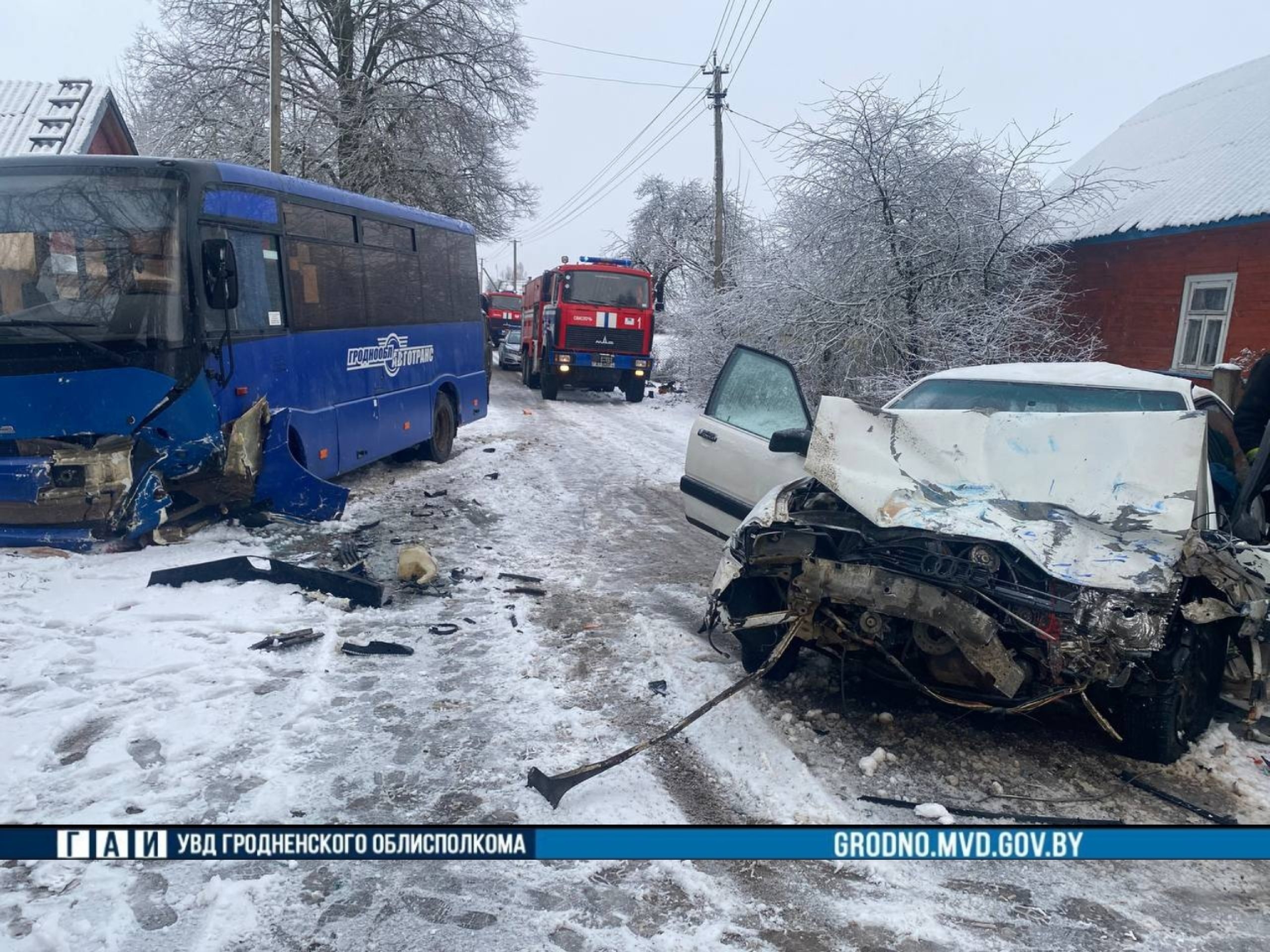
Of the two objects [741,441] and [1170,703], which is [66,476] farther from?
[1170,703]

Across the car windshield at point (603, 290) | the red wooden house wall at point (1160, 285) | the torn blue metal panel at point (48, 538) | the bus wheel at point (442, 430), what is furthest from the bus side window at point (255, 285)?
the car windshield at point (603, 290)

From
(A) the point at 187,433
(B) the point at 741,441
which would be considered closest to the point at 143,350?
(A) the point at 187,433

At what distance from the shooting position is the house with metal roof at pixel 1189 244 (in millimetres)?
12539

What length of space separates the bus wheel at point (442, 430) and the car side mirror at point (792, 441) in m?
7.09

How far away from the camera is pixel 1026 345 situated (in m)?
14.1

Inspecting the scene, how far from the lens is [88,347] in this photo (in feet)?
20.0

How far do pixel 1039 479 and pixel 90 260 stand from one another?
6520 millimetres

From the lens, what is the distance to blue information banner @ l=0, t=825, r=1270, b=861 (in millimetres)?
2711

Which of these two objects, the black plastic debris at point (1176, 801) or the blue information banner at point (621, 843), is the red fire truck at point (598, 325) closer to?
the black plastic debris at point (1176, 801)

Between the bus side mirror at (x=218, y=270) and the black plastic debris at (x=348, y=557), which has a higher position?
the bus side mirror at (x=218, y=270)

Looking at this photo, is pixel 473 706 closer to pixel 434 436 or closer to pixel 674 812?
pixel 674 812

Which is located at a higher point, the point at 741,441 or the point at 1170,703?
the point at 741,441

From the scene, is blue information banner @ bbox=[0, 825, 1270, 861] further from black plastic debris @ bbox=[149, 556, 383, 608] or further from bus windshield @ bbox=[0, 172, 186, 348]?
bus windshield @ bbox=[0, 172, 186, 348]

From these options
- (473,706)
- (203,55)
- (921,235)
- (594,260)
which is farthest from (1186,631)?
(203,55)
